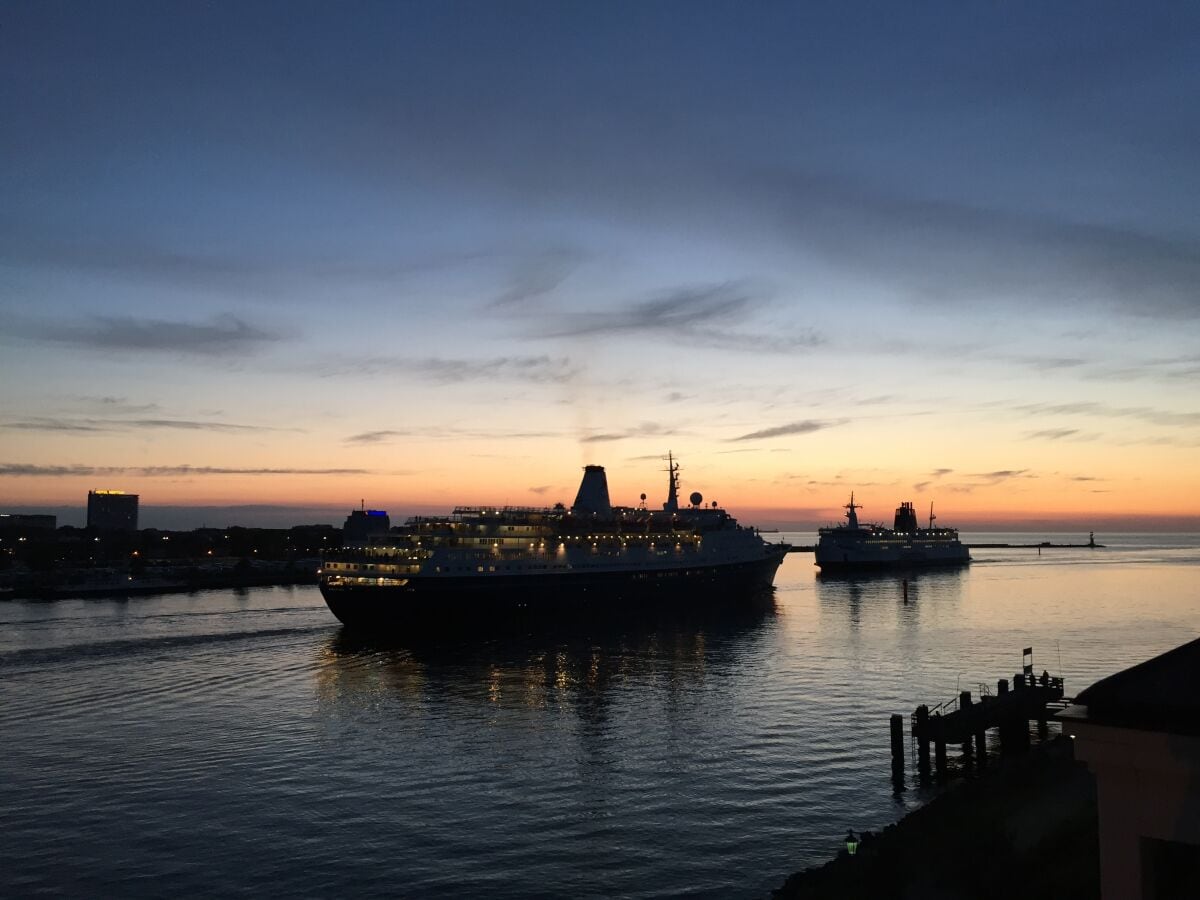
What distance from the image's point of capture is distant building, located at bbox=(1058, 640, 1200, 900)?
5.50m

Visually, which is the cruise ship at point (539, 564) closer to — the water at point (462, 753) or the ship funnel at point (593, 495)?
the ship funnel at point (593, 495)

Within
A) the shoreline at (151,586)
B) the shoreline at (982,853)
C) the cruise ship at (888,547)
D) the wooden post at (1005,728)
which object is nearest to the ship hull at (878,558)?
the cruise ship at (888,547)

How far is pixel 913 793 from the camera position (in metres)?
27.1

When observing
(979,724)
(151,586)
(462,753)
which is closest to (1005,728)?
(979,724)

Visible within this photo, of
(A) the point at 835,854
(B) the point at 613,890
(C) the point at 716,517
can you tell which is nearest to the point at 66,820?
(B) the point at 613,890

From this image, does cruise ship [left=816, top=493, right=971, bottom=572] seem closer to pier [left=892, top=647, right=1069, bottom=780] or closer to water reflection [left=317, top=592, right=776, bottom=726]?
water reflection [left=317, top=592, right=776, bottom=726]

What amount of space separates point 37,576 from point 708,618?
92.1m

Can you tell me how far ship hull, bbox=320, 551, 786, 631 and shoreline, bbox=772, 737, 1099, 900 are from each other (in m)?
45.3

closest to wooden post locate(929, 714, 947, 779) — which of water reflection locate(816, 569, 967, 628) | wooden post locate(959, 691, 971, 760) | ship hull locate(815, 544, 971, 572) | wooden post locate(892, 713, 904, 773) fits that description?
wooden post locate(959, 691, 971, 760)

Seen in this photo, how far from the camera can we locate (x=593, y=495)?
90500 millimetres

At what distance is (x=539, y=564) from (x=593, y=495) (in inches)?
780

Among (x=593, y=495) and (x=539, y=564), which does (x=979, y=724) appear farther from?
(x=593, y=495)

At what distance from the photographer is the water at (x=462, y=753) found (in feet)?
71.1

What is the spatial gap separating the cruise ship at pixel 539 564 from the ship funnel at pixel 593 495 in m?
0.12
